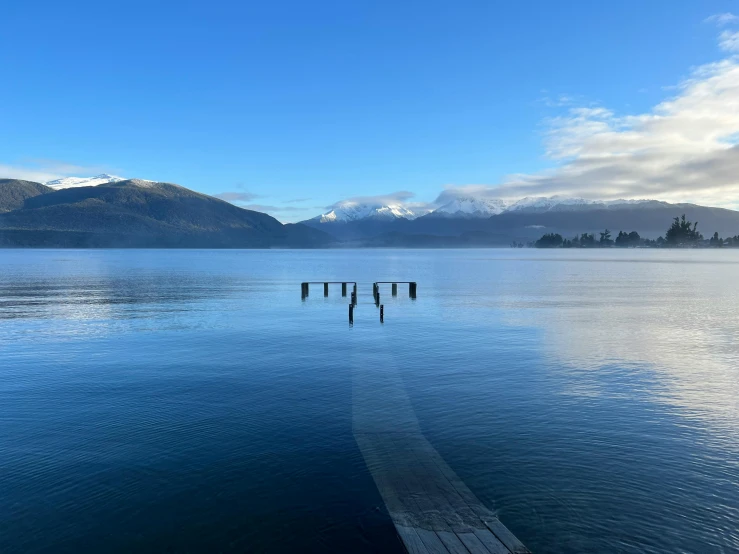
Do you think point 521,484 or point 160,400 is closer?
point 521,484

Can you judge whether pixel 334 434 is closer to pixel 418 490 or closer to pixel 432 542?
pixel 418 490

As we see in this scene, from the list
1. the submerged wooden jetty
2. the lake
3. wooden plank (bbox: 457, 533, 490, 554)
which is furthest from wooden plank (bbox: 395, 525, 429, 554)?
wooden plank (bbox: 457, 533, 490, 554)

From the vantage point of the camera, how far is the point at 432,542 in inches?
393

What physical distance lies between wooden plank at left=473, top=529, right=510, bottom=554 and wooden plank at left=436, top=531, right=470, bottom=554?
422mm

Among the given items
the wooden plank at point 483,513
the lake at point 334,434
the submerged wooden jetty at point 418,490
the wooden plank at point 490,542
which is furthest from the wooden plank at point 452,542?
the lake at point 334,434

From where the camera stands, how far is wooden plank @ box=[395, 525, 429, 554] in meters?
9.74

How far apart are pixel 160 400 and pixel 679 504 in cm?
1643

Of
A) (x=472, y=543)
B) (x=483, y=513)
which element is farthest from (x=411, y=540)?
(x=483, y=513)

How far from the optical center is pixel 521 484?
41.7ft

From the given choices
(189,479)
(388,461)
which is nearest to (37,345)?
(189,479)

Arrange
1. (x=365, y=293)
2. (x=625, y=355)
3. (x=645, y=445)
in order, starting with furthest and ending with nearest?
(x=365, y=293) → (x=625, y=355) → (x=645, y=445)

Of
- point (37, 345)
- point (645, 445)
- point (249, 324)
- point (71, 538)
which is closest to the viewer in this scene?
point (71, 538)

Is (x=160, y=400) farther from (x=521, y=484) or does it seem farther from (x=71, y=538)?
(x=521, y=484)

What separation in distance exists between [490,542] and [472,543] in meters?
0.35
